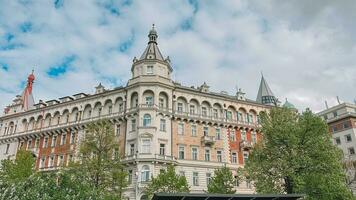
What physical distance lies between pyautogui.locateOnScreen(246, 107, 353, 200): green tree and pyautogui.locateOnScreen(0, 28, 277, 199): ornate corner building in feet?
47.7

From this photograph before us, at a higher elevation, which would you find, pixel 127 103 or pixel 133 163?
pixel 127 103

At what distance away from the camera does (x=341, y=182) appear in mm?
31312

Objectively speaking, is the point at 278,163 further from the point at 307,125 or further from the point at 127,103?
the point at 127,103

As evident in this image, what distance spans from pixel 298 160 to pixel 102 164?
20.2 metres

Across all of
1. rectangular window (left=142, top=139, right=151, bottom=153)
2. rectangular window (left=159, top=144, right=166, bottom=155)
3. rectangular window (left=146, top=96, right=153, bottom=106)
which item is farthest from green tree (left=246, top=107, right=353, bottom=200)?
rectangular window (left=146, top=96, right=153, bottom=106)

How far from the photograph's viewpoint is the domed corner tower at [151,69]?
51906 millimetres

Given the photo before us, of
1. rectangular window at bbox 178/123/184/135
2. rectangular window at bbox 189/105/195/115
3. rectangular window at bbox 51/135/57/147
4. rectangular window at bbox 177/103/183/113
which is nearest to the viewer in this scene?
rectangular window at bbox 178/123/184/135

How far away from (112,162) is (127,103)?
1829 cm

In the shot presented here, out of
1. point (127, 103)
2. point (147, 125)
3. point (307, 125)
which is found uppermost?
point (127, 103)

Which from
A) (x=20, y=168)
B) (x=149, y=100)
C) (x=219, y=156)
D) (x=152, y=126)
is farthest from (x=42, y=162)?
(x=219, y=156)

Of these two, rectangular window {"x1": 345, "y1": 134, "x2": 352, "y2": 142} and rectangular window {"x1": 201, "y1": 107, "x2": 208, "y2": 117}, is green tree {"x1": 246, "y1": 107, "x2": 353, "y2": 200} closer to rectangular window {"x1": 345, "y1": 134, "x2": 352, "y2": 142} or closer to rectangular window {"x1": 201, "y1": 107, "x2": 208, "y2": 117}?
rectangular window {"x1": 201, "y1": 107, "x2": 208, "y2": 117}

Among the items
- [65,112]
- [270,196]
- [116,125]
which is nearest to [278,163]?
[270,196]

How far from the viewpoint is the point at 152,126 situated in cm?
4819

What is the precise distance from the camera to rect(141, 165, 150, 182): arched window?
45156 millimetres
